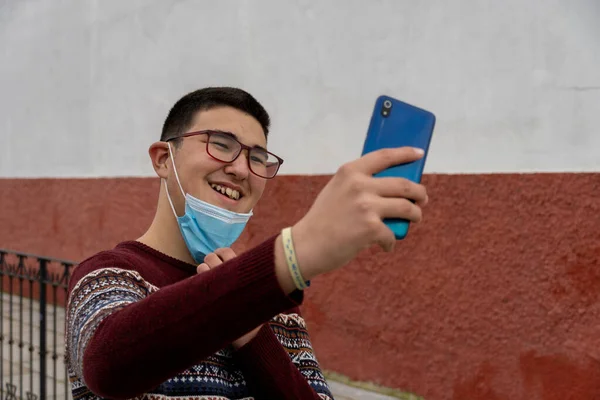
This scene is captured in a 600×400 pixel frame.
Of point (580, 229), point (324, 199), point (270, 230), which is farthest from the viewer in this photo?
point (270, 230)

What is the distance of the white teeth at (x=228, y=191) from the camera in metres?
1.53

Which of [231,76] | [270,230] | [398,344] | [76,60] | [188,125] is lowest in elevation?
[188,125]

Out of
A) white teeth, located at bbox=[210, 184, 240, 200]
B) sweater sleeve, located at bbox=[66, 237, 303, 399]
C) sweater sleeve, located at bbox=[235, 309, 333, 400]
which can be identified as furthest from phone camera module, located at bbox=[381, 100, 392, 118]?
white teeth, located at bbox=[210, 184, 240, 200]

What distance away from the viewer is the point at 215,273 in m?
0.88

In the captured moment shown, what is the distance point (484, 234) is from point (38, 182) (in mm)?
6175

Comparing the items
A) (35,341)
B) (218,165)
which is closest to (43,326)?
(35,341)

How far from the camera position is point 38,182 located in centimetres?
796

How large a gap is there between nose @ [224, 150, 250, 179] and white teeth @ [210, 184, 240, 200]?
0.04 meters

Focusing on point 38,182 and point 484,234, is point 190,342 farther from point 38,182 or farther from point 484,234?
point 38,182

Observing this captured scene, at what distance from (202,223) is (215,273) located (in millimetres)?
694

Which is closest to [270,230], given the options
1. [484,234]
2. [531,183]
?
[484,234]

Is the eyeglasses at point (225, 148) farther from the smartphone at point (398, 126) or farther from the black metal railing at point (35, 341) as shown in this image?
the black metal railing at point (35, 341)

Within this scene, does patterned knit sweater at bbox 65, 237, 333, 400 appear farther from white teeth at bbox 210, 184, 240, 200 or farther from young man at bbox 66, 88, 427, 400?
white teeth at bbox 210, 184, 240, 200

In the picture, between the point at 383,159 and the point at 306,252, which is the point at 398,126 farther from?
the point at 306,252
